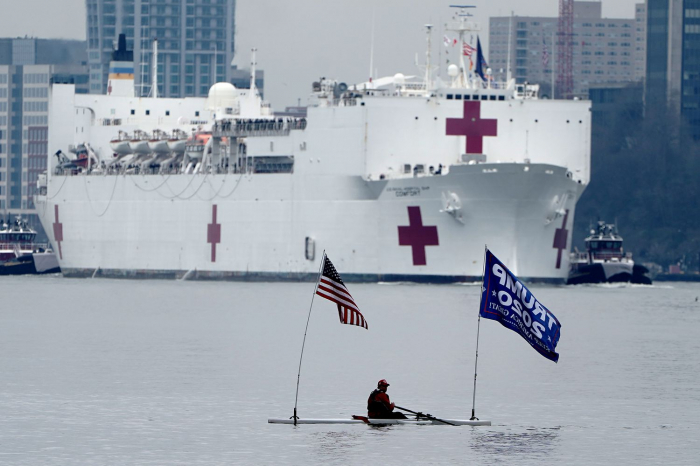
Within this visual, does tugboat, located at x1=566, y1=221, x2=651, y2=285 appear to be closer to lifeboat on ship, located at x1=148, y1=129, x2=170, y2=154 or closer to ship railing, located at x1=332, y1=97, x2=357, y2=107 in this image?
ship railing, located at x1=332, y1=97, x2=357, y2=107

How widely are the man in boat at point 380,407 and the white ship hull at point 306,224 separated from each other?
107 feet

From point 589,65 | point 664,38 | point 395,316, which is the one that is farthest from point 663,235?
point 589,65

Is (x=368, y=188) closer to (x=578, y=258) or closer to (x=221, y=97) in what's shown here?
(x=578, y=258)

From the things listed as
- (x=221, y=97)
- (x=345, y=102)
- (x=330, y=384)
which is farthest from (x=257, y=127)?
(x=330, y=384)

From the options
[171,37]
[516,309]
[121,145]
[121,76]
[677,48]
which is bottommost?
[516,309]

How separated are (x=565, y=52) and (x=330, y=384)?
4474 inches

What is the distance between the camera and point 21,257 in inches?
3145

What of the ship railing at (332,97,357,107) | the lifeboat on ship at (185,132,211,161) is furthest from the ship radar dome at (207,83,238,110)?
the ship railing at (332,97,357,107)

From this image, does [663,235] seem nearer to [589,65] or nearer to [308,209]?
[308,209]

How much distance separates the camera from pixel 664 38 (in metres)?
112

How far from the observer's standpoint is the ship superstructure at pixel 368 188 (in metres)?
57.4

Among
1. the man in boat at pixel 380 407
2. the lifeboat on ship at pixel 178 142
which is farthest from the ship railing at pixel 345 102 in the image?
the man in boat at pixel 380 407

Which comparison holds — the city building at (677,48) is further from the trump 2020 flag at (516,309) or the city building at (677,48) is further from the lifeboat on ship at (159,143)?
the trump 2020 flag at (516,309)

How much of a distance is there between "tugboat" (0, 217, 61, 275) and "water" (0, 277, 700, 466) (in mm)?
29430
